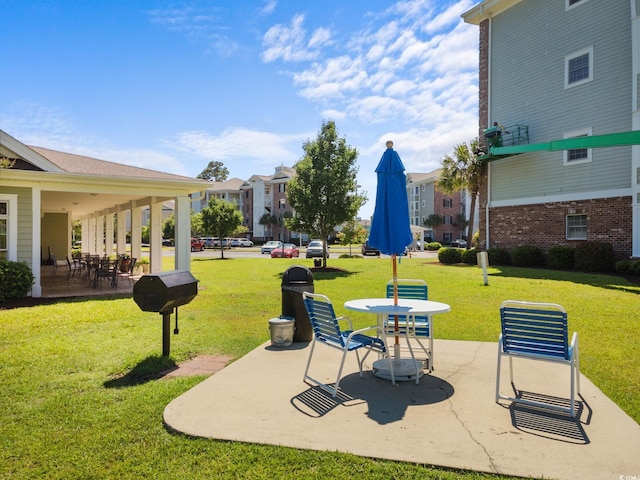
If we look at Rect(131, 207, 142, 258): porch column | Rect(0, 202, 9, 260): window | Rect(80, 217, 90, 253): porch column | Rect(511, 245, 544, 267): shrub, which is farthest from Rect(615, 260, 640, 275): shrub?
Rect(80, 217, 90, 253): porch column

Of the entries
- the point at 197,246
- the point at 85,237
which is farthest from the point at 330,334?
the point at 197,246

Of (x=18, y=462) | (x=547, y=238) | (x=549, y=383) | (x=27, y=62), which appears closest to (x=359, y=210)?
(x=547, y=238)

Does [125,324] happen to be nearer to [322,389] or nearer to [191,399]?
[191,399]

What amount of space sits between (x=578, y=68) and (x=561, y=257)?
343 inches

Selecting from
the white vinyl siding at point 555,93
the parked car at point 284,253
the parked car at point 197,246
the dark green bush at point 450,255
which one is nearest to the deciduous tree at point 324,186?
the dark green bush at point 450,255

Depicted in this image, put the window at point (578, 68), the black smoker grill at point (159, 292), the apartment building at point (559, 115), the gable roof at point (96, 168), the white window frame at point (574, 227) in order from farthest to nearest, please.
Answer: the white window frame at point (574, 227) → the window at point (578, 68) → the apartment building at point (559, 115) → the gable roof at point (96, 168) → the black smoker grill at point (159, 292)

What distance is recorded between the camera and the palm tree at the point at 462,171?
26.2 metres

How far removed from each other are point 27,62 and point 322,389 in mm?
13340

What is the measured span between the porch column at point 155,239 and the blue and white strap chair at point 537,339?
1465 centimetres

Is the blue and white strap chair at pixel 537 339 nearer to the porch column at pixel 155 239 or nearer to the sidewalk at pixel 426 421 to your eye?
the sidewalk at pixel 426 421

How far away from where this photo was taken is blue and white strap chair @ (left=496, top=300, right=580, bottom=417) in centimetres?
425

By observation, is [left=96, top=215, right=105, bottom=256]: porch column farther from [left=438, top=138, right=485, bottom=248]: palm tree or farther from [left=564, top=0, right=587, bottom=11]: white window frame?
[left=564, top=0, right=587, bottom=11]: white window frame

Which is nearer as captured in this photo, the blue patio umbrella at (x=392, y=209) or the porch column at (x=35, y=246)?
the blue patio umbrella at (x=392, y=209)

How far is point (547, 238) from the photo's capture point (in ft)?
69.3
